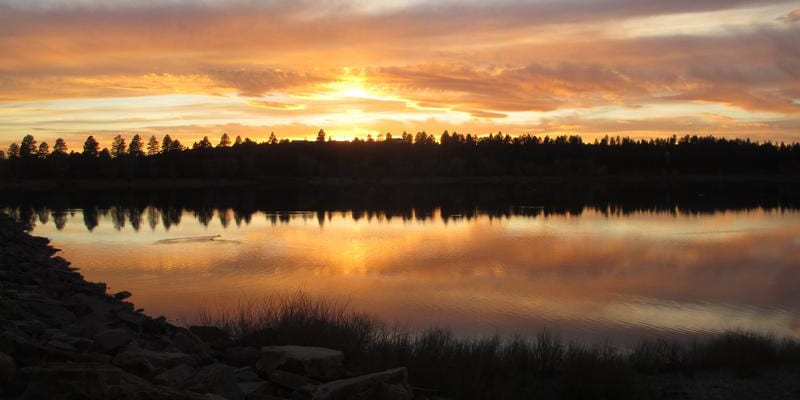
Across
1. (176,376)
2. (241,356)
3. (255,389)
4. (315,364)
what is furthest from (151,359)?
(315,364)

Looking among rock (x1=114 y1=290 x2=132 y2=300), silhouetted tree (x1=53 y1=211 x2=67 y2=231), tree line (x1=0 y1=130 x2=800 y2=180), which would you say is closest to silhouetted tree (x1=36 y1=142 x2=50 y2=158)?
tree line (x1=0 y1=130 x2=800 y2=180)

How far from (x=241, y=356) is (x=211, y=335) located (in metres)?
1.42

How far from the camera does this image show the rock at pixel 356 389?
19.7 feet

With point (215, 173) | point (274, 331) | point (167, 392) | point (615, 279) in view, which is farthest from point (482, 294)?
point (215, 173)

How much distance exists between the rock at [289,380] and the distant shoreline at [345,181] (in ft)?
310

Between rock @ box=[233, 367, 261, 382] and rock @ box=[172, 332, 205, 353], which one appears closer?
rock @ box=[233, 367, 261, 382]

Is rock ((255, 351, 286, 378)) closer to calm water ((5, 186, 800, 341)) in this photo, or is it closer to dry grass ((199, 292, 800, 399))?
dry grass ((199, 292, 800, 399))

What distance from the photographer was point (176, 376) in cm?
609

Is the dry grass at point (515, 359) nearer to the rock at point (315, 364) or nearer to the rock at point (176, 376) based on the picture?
the rock at point (315, 364)

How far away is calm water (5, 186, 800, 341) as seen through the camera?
555 inches

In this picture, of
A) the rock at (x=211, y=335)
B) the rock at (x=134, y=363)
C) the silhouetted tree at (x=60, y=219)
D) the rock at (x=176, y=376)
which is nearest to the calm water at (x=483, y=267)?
the silhouetted tree at (x=60, y=219)

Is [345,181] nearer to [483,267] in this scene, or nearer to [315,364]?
[483,267]

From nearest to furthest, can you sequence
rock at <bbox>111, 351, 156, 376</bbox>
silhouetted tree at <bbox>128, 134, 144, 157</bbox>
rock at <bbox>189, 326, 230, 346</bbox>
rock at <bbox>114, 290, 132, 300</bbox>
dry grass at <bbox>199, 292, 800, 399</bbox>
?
rock at <bbox>111, 351, 156, 376</bbox>, dry grass at <bbox>199, 292, 800, 399</bbox>, rock at <bbox>189, 326, 230, 346</bbox>, rock at <bbox>114, 290, 132, 300</bbox>, silhouetted tree at <bbox>128, 134, 144, 157</bbox>

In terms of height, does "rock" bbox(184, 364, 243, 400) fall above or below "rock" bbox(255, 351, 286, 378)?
above
